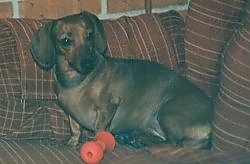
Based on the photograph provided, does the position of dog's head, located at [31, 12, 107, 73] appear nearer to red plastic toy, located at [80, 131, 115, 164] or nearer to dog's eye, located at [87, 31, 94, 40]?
dog's eye, located at [87, 31, 94, 40]

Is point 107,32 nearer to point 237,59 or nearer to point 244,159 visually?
point 237,59

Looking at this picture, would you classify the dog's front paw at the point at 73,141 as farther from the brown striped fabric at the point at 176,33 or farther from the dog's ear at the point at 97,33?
the brown striped fabric at the point at 176,33

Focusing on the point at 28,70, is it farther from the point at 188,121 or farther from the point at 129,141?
the point at 188,121

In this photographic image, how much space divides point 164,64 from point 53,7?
60cm

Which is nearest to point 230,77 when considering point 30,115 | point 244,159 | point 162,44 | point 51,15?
point 244,159

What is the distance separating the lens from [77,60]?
7.27 feet

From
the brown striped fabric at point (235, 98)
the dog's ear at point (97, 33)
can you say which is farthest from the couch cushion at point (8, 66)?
the brown striped fabric at point (235, 98)

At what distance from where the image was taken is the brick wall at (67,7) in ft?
8.45

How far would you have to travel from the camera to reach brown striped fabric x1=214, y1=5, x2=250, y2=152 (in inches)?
78.8

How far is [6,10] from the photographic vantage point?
2.55 meters

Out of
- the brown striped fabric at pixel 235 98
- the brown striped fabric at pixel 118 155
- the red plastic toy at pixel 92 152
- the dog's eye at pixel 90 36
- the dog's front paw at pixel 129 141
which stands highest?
the dog's eye at pixel 90 36

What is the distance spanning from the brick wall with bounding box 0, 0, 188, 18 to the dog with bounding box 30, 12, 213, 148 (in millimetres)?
392

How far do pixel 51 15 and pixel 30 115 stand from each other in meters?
0.58

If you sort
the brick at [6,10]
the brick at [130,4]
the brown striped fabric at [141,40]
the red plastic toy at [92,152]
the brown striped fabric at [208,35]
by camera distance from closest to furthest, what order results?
the red plastic toy at [92,152] → the brown striped fabric at [208,35] → the brown striped fabric at [141,40] → the brick at [6,10] → the brick at [130,4]
